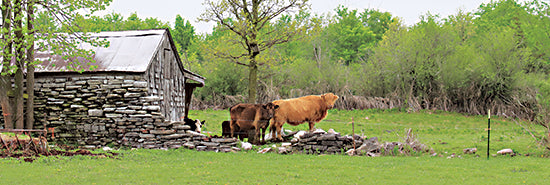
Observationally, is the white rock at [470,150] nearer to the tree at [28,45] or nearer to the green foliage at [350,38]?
the tree at [28,45]

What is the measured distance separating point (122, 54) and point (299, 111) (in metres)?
6.09

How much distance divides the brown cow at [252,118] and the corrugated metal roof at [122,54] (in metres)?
3.24

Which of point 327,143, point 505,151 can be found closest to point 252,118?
point 327,143

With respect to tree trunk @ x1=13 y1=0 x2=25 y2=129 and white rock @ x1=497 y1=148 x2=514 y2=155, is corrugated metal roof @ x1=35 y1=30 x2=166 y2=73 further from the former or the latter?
white rock @ x1=497 y1=148 x2=514 y2=155

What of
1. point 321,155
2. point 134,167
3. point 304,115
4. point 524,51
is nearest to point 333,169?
point 321,155

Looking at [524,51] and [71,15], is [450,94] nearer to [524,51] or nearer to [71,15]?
[524,51]

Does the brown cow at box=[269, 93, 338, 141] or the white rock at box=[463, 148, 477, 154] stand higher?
the brown cow at box=[269, 93, 338, 141]

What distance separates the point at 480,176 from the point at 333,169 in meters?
2.99

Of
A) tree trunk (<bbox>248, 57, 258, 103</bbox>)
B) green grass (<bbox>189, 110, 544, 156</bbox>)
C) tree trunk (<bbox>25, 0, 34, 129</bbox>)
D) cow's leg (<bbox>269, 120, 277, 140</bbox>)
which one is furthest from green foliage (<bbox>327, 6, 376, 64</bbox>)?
tree trunk (<bbox>25, 0, 34, 129</bbox>)

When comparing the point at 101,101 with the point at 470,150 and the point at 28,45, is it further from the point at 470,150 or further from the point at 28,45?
the point at 470,150

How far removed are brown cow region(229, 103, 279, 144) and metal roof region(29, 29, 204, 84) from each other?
323 cm

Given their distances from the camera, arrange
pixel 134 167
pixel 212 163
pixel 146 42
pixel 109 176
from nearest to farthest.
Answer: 1. pixel 109 176
2. pixel 134 167
3. pixel 212 163
4. pixel 146 42

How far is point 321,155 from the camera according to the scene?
Answer: 13.3m

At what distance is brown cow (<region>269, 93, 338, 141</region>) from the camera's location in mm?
15867
